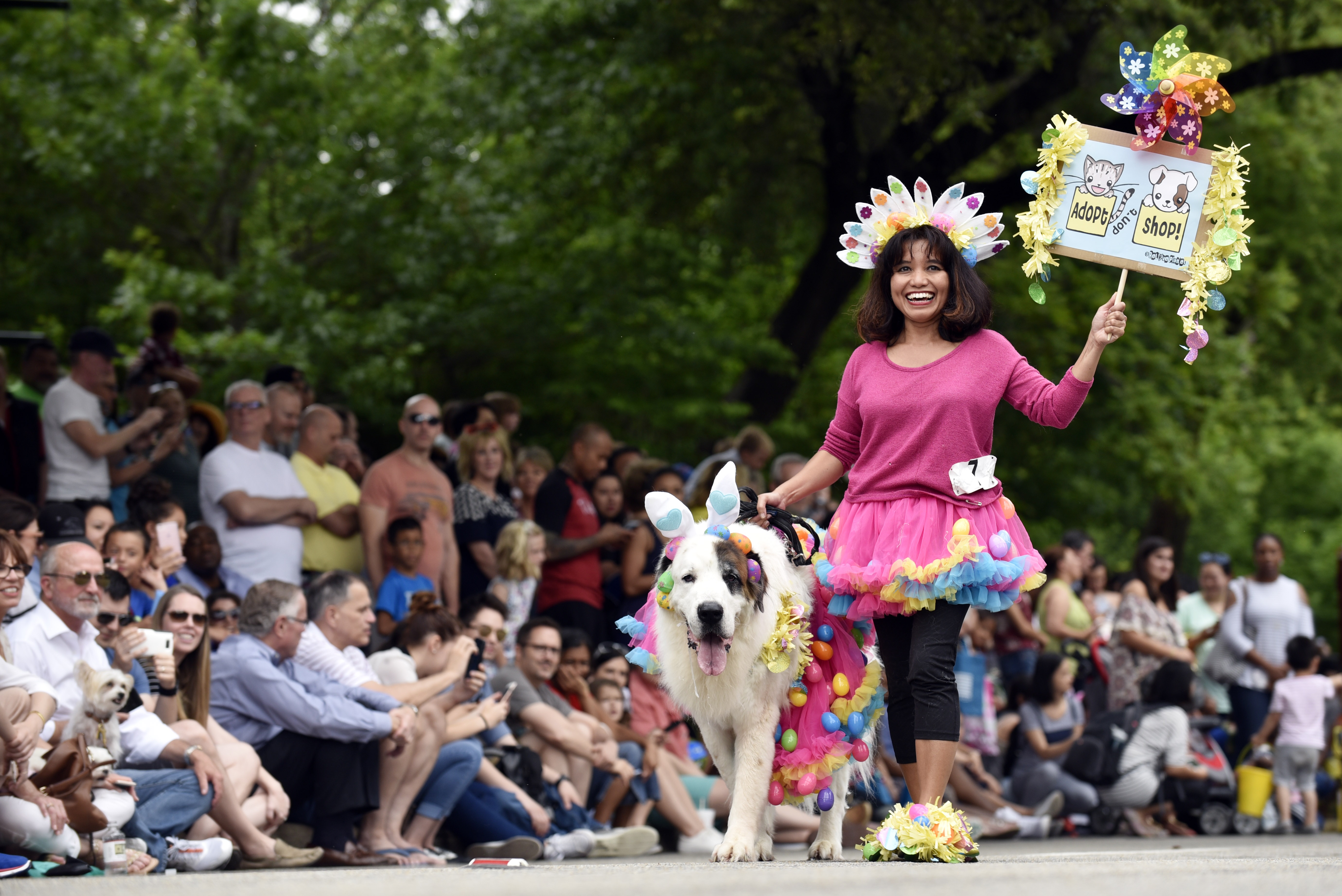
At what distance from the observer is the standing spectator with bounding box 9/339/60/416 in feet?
35.6

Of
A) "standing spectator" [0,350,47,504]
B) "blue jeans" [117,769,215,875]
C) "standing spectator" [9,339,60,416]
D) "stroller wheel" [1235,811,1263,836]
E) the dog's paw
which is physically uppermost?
"standing spectator" [9,339,60,416]

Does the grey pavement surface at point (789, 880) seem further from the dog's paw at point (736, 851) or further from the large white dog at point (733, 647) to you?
the large white dog at point (733, 647)

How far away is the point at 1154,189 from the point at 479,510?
233 inches

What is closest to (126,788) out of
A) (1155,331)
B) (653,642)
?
(653,642)

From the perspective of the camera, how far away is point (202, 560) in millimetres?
9023

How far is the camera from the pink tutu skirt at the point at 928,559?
5.54m

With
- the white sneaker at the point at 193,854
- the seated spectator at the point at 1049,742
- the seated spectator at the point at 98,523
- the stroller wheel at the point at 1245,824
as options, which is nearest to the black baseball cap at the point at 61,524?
the seated spectator at the point at 98,523

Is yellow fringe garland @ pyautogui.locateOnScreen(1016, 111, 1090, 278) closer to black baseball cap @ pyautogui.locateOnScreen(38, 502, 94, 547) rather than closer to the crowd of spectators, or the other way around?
the crowd of spectators

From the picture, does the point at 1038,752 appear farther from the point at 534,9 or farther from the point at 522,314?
the point at 534,9

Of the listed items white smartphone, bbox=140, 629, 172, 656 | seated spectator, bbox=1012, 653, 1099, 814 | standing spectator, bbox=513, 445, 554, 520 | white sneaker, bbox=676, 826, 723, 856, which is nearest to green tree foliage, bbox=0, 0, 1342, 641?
standing spectator, bbox=513, 445, 554, 520

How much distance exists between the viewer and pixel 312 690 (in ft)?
26.6

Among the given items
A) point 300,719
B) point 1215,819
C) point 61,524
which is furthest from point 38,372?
point 1215,819

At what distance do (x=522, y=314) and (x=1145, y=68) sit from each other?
10082mm

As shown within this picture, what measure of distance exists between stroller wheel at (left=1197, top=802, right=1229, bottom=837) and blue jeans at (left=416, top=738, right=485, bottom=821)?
22.3 ft
